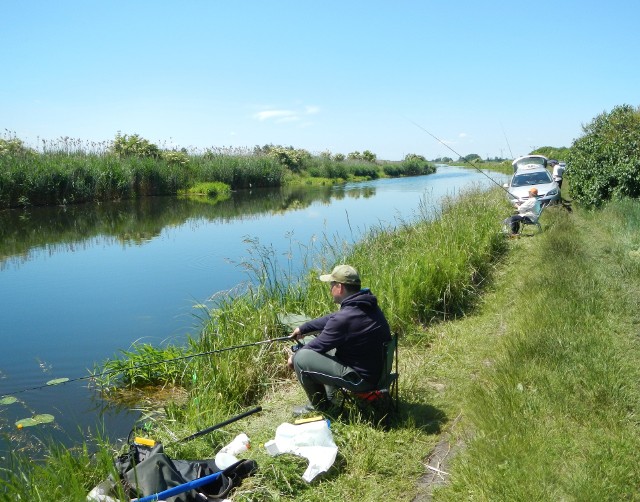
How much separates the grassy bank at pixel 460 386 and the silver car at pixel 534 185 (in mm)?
6379

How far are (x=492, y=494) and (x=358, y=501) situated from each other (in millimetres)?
814

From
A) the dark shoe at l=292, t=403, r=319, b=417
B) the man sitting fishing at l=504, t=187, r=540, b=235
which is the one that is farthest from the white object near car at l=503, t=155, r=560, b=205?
the dark shoe at l=292, t=403, r=319, b=417

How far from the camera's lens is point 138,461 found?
372cm

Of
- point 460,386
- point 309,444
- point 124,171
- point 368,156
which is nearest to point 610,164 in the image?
point 460,386

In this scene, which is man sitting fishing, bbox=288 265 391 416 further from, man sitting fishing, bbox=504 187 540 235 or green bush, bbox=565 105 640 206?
green bush, bbox=565 105 640 206

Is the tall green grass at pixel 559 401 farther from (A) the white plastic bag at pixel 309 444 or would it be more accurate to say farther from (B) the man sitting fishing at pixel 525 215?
(B) the man sitting fishing at pixel 525 215

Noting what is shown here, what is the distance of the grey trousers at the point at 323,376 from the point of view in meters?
4.24

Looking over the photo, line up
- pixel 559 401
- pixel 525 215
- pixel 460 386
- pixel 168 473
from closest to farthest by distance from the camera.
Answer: pixel 168 473, pixel 559 401, pixel 460 386, pixel 525 215

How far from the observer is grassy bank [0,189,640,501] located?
339cm

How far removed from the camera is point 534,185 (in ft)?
54.1

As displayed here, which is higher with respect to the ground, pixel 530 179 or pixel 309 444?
pixel 530 179

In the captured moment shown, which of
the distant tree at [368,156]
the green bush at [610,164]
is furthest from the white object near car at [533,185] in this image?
the distant tree at [368,156]

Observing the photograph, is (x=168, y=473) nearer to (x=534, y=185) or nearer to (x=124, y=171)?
(x=534, y=185)

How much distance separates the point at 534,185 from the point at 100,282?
12.3 metres
